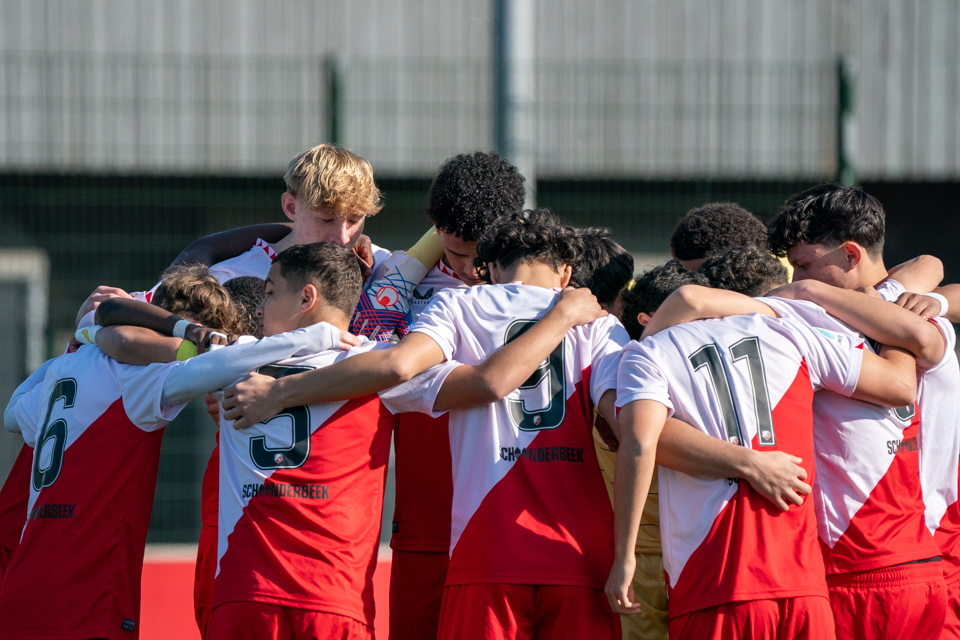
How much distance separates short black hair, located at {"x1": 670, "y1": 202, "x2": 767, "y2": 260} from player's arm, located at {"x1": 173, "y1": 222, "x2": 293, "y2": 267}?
1.64 meters

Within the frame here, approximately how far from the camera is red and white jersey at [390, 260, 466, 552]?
124 inches

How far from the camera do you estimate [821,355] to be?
263 cm

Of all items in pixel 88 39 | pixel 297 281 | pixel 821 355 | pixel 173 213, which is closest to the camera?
pixel 821 355

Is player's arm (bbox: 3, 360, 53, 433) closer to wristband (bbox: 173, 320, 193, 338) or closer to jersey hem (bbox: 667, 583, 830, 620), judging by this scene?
wristband (bbox: 173, 320, 193, 338)

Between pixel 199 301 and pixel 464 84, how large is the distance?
5770 millimetres

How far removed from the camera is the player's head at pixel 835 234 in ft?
9.80

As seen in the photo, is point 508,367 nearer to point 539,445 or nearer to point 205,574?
point 539,445

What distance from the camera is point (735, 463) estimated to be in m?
2.46

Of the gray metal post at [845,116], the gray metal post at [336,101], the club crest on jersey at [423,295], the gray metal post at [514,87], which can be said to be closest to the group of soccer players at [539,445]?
the club crest on jersey at [423,295]

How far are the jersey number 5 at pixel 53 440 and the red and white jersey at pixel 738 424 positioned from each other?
1.81m

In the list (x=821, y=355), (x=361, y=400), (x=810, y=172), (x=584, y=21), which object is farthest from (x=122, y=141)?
(x=821, y=355)

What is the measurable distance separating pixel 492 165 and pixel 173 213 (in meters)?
4.70

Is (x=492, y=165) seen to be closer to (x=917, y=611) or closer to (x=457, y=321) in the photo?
(x=457, y=321)

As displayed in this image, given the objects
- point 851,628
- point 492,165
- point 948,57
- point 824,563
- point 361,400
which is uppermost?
point 948,57
